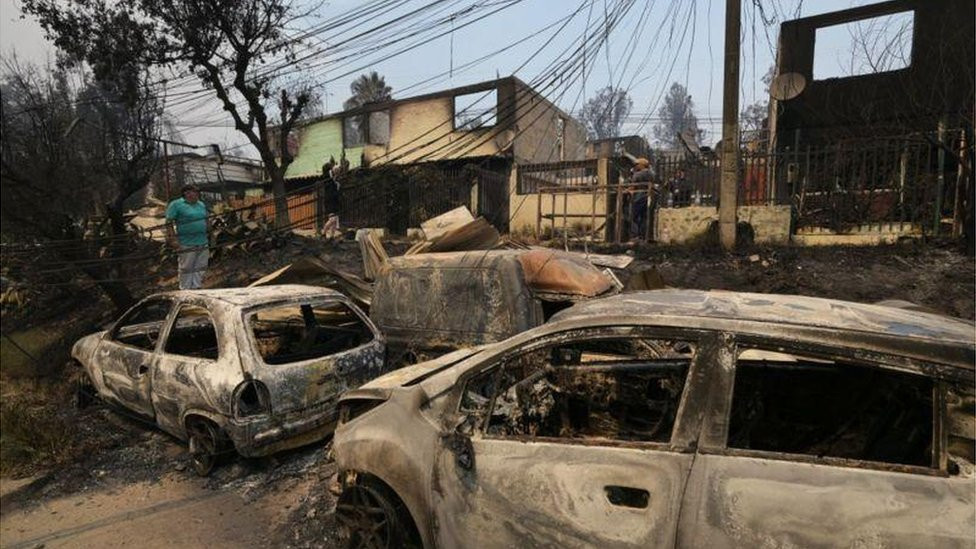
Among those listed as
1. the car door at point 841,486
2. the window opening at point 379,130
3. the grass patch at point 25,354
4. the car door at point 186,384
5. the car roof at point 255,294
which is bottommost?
the grass patch at point 25,354

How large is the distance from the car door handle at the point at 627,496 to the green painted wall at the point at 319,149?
23845 mm

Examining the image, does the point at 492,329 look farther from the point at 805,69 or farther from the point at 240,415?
the point at 805,69

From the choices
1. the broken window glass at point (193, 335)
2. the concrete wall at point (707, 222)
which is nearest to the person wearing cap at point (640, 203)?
the concrete wall at point (707, 222)

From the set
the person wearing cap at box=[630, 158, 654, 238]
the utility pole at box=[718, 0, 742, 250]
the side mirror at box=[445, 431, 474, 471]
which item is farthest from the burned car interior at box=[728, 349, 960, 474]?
the person wearing cap at box=[630, 158, 654, 238]

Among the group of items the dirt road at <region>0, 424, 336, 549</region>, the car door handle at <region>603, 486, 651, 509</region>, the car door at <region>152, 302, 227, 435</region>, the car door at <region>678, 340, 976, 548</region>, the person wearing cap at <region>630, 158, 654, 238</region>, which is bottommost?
the dirt road at <region>0, 424, 336, 549</region>

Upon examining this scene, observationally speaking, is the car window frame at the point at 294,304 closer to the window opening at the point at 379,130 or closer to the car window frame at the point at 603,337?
the car window frame at the point at 603,337

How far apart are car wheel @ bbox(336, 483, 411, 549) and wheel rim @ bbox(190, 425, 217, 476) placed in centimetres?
178

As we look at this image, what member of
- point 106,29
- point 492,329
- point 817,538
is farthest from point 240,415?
A: point 106,29

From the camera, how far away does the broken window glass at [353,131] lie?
25016mm

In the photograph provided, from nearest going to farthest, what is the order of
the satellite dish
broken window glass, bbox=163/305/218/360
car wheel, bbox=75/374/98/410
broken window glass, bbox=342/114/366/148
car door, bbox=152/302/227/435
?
car door, bbox=152/302/227/435 < broken window glass, bbox=163/305/218/360 < car wheel, bbox=75/374/98/410 < the satellite dish < broken window glass, bbox=342/114/366/148

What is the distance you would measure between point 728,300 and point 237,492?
3.79 m

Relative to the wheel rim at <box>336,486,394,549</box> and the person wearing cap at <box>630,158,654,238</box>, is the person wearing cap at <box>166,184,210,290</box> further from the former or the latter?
the person wearing cap at <box>630,158,654,238</box>

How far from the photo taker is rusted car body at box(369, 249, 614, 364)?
5023 millimetres

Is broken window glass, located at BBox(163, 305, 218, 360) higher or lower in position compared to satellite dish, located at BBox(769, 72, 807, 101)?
lower
